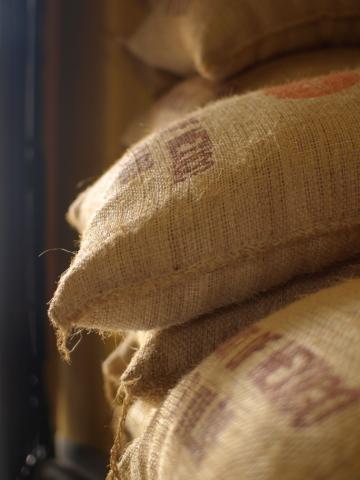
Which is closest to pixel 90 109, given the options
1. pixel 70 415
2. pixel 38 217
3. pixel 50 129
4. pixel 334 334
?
pixel 50 129

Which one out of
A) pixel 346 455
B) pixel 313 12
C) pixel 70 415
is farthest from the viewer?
pixel 70 415

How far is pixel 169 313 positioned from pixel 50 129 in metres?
0.58

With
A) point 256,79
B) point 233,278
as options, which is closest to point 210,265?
point 233,278

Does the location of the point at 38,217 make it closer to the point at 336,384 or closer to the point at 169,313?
the point at 169,313

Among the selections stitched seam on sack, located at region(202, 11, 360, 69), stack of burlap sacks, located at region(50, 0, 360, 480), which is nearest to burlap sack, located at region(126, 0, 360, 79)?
stitched seam on sack, located at region(202, 11, 360, 69)

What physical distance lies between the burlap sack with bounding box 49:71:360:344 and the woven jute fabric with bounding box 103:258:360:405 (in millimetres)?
14

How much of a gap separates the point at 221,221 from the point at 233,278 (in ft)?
0.16

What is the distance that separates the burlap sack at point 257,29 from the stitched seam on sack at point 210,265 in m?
0.34

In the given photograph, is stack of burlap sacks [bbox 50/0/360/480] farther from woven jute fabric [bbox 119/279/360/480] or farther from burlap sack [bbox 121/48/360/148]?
burlap sack [bbox 121/48/360/148]

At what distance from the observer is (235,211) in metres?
0.44

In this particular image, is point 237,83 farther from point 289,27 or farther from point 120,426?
point 120,426

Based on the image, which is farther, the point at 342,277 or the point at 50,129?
the point at 50,129

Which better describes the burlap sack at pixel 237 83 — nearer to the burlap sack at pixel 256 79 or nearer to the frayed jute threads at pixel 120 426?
the burlap sack at pixel 256 79

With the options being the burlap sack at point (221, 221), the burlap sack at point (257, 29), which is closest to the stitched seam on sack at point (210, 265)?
the burlap sack at point (221, 221)
